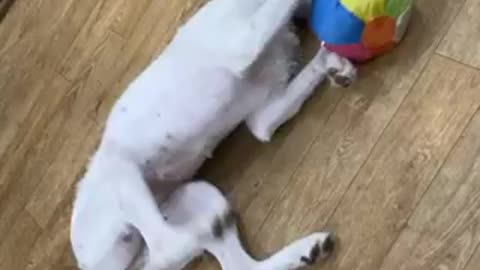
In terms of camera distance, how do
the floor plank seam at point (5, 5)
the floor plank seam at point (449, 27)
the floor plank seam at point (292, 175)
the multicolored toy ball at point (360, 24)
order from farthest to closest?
1. the floor plank seam at point (5, 5)
2. the floor plank seam at point (292, 175)
3. the floor plank seam at point (449, 27)
4. the multicolored toy ball at point (360, 24)

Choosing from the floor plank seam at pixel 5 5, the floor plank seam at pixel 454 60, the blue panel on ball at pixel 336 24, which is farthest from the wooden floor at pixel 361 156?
the floor plank seam at pixel 5 5

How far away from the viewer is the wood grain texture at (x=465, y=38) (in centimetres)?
168

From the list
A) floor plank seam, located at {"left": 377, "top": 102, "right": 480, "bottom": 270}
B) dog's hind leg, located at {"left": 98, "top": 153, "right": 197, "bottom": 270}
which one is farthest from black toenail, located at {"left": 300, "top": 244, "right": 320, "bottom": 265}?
dog's hind leg, located at {"left": 98, "top": 153, "right": 197, "bottom": 270}

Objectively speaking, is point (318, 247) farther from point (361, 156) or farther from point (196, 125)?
point (196, 125)

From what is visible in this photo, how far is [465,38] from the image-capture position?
1695 mm

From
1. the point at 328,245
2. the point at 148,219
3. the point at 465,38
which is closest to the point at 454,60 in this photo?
the point at 465,38

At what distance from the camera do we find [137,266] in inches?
76.5

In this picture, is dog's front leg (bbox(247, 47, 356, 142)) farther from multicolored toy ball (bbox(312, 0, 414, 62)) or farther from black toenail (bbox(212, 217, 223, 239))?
black toenail (bbox(212, 217, 223, 239))

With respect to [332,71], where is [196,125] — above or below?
below

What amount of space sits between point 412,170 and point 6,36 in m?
1.47

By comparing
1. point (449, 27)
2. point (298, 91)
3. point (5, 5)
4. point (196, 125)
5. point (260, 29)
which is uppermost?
point (449, 27)

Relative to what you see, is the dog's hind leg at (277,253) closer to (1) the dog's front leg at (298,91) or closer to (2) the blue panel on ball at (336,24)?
(1) the dog's front leg at (298,91)

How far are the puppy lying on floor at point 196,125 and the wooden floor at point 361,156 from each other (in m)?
0.06

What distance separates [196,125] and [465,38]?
60cm
